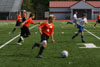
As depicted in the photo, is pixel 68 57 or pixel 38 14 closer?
pixel 68 57

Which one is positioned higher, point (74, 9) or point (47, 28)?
point (47, 28)

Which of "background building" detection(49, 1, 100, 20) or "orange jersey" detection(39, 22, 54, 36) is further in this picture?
"background building" detection(49, 1, 100, 20)

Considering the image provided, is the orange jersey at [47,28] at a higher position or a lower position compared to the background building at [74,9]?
higher

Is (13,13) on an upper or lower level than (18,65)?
lower

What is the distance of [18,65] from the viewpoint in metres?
8.84

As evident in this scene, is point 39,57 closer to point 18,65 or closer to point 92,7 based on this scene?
point 18,65

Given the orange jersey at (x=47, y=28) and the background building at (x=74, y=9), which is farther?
the background building at (x=74, y=9)

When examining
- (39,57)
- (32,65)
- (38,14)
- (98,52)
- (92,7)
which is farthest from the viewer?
(38,14)

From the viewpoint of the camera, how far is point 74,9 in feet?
248

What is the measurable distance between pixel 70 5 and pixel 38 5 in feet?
82.2

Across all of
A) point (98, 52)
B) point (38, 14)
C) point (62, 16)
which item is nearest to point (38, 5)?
point (38, 14)

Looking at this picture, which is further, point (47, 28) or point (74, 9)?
point (74, 9)

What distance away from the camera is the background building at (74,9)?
74500 millimetres

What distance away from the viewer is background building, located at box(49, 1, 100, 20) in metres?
74.5
